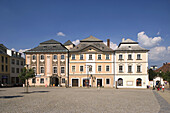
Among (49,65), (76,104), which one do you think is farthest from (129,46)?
(76,104)

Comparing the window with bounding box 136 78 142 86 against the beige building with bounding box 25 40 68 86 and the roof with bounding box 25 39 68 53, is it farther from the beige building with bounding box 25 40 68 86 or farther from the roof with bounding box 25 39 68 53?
the roof with bounding box 25 39 68 53

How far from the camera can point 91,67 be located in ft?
161

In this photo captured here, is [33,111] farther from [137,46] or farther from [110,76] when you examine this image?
[137,46]

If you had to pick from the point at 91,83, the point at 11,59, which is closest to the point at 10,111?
the point at 91,83

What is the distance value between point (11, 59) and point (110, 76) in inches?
1326

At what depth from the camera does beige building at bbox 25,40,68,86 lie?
163 feet

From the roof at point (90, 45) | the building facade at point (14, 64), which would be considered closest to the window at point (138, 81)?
the roof at point (90, 45)

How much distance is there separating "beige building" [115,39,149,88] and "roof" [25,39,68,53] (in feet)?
48.1

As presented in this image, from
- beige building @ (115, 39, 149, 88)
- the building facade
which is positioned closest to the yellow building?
the building facade

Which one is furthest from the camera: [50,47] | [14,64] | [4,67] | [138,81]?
[14,64]

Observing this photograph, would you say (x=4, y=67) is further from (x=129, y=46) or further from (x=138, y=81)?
(x=138, y=81)

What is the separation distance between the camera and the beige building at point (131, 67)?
48.1 metres

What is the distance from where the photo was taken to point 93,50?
49156mm

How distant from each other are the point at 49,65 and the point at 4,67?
1692 centimetres
